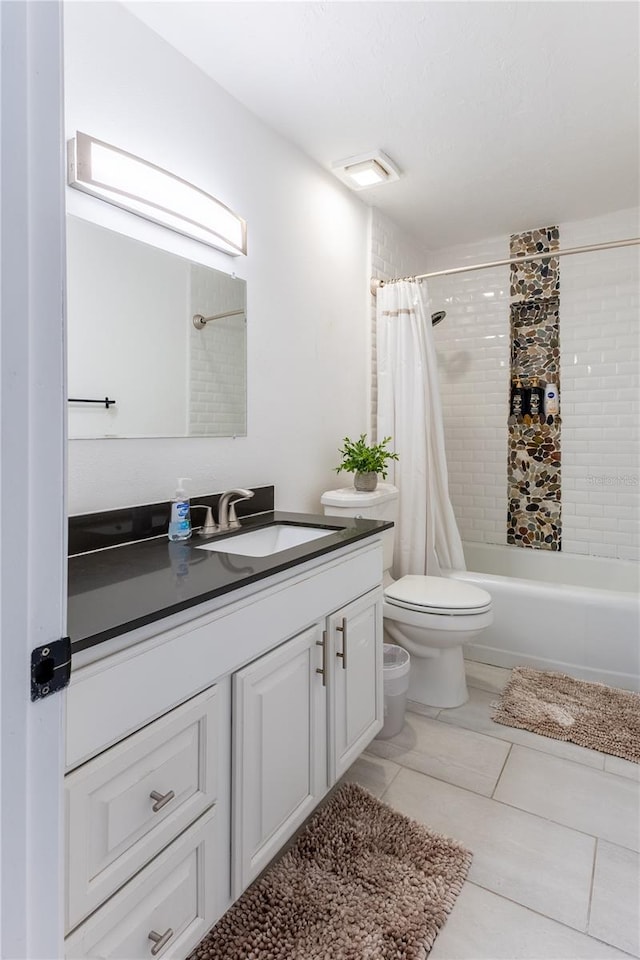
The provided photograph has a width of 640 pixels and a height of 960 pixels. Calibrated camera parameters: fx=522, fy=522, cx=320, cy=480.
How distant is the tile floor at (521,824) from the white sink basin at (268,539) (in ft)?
2.69

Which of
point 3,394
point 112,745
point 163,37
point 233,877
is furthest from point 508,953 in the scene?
point 163,37

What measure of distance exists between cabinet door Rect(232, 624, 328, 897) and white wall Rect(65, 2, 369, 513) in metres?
0.68

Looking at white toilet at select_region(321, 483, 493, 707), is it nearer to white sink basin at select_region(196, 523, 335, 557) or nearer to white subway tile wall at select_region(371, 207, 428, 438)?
white sink basin at select_region(196, 523, 335, 557)

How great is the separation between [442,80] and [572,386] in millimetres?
1949

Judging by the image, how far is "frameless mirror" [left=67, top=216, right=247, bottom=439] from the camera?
4.68 ft

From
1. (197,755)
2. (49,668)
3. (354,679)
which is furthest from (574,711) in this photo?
(49,668)

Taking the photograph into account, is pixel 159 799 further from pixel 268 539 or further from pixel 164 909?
pixel 268 539

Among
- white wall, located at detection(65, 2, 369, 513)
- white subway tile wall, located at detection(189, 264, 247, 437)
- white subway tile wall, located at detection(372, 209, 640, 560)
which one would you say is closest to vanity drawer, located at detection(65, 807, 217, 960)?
white wall, located at detection(65, 2, 369, 513)

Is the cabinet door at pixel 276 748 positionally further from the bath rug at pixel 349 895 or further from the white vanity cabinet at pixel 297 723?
the bath rug at pixel 349 895

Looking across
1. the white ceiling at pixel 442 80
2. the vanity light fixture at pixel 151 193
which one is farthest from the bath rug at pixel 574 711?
the white ceiling at pixel 442 80

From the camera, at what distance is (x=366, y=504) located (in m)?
2.28

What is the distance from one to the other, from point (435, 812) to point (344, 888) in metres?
0.42

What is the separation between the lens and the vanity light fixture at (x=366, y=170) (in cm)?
235

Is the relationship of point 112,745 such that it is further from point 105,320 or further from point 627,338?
point 627,338
